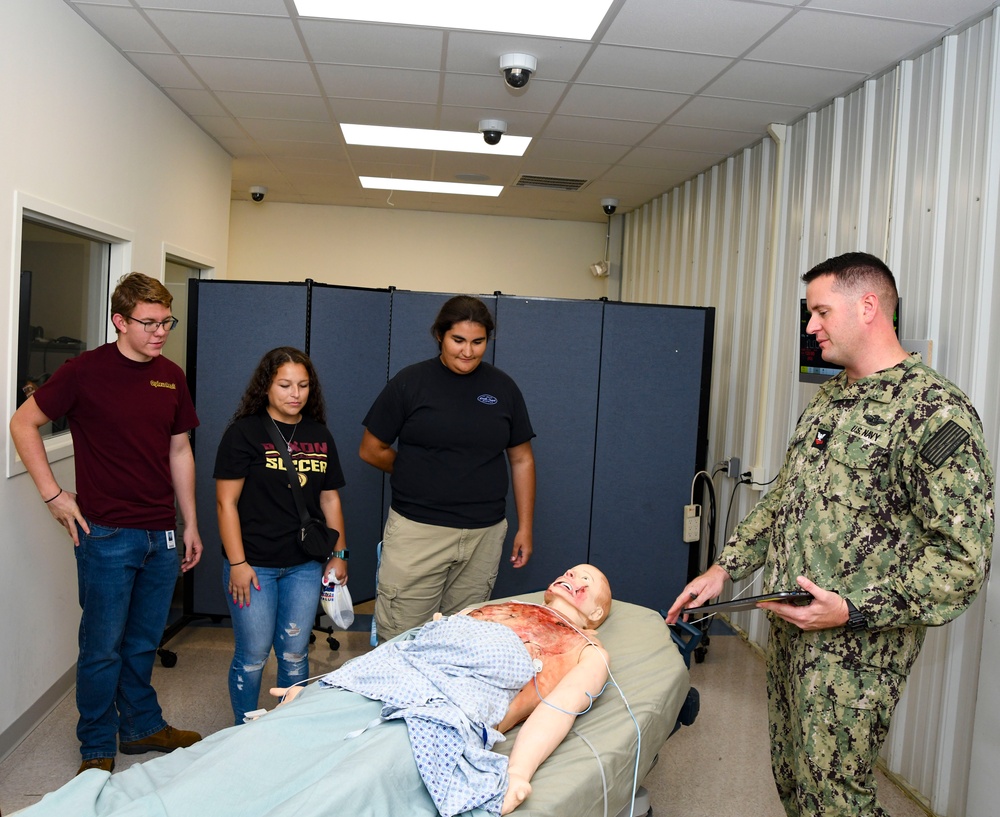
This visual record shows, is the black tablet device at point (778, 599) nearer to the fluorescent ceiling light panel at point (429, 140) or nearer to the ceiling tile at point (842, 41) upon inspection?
the ceiling tile at point (842, 41)

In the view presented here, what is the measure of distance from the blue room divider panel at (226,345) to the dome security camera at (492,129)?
4.63 feet

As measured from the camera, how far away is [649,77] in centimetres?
347

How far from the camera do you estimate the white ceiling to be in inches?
112

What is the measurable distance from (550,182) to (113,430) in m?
4.04

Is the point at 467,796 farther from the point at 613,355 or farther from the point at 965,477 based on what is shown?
the point at 613,355

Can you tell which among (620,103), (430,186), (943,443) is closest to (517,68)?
(620,103)

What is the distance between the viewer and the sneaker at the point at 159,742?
107 inches

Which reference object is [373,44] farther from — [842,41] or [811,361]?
[811,361]

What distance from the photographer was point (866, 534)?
179cm

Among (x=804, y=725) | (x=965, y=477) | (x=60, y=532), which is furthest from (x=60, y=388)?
(x=965, y=477)

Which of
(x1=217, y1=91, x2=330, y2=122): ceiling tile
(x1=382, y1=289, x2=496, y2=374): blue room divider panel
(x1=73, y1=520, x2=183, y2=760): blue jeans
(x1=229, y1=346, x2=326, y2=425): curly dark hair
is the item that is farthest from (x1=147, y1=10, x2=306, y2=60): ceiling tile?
(x1=73, y1=520, x2=183, y2=760): blue jeans

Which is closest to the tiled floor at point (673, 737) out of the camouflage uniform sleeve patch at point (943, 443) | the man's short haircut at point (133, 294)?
the camouflage uniform sleeve patch at point (943, 443)

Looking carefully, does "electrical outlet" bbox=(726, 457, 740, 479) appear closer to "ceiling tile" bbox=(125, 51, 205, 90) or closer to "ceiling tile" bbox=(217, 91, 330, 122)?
"ceiling tile" bbox=(217, 91, 330, 122)

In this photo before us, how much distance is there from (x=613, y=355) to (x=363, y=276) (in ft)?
13.3
